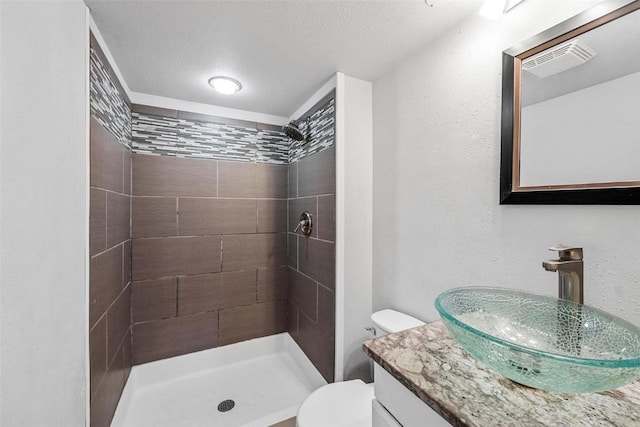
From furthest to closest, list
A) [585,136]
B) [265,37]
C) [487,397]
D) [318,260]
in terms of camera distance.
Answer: [318,260] < [265,37] < [585,136] < [487,397]

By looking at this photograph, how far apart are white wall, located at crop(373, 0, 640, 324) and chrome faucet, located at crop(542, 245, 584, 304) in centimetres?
9

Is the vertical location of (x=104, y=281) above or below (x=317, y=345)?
above

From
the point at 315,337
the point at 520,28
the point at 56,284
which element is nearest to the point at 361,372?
the point at 315,337

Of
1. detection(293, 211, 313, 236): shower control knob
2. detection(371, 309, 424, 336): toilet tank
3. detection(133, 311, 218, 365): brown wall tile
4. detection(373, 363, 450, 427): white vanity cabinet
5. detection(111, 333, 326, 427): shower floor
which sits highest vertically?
detection(293, 211, 313, 236): shower control knob

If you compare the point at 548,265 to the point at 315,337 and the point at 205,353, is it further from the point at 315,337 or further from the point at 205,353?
the point at 205,353

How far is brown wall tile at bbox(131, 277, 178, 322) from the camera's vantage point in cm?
191

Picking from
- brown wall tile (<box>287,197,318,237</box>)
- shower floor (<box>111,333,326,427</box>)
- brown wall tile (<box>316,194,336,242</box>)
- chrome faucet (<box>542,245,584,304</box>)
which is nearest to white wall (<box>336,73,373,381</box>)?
brown wall tile (<box>316,194,336,242</box>)

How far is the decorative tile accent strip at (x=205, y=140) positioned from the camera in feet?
6.29

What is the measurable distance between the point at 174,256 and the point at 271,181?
1.03m

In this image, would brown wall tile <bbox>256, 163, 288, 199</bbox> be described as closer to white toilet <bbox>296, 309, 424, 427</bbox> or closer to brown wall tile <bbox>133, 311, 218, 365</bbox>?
brown wall tile <bbox>133, 311, 218, 365</bbox>

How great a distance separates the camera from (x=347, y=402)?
50.5 inches

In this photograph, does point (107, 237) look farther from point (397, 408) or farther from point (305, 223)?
point (397, 408)

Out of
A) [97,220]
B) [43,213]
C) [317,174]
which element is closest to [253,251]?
[317,174]

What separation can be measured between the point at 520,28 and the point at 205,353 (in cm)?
281
